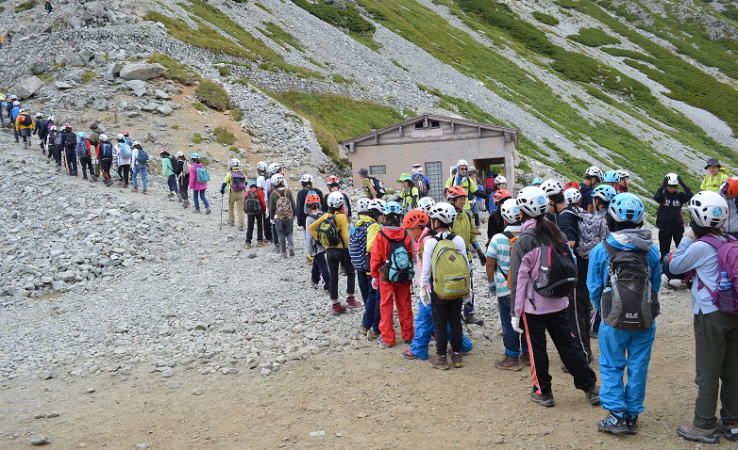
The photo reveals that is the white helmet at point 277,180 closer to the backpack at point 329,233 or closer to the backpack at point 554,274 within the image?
the backpack at point 329,233

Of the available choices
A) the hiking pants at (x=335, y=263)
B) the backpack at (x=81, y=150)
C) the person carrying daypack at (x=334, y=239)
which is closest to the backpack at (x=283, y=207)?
the person carrying daypack at (x=334, y=239)

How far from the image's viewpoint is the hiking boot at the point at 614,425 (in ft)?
18.7

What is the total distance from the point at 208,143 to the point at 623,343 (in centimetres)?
2556

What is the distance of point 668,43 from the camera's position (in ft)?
347

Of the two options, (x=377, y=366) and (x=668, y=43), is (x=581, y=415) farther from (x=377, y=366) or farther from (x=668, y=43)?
(x=668, y=43)

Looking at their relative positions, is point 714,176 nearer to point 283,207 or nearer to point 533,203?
point 533,203

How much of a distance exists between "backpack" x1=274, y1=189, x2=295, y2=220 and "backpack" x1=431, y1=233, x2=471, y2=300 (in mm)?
7169

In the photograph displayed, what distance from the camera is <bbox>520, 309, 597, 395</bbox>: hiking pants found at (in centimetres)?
634

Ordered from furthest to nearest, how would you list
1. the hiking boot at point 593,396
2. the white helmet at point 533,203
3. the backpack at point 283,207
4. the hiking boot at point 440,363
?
the backpack at point 283,207 → the hiking boot at point 440,363 → the hiking boot at point 593,396 → the white helmet at point 533,203

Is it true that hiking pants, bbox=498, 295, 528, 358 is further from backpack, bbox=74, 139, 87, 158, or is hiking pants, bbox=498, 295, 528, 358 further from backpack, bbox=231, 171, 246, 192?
backpack, bbox=74, 139, 87, 158

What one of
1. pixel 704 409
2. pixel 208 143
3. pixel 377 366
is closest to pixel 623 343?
pixel 704 409

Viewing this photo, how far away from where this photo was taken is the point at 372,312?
9.34 metres

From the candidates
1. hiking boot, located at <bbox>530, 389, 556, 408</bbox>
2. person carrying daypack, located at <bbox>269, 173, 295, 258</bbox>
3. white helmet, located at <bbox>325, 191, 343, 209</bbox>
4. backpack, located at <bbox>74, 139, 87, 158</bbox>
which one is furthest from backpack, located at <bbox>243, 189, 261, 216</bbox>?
hiking boot, located at <bbox>530, 389, 556, 408</bbox>

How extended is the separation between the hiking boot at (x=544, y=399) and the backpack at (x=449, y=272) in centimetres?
152
